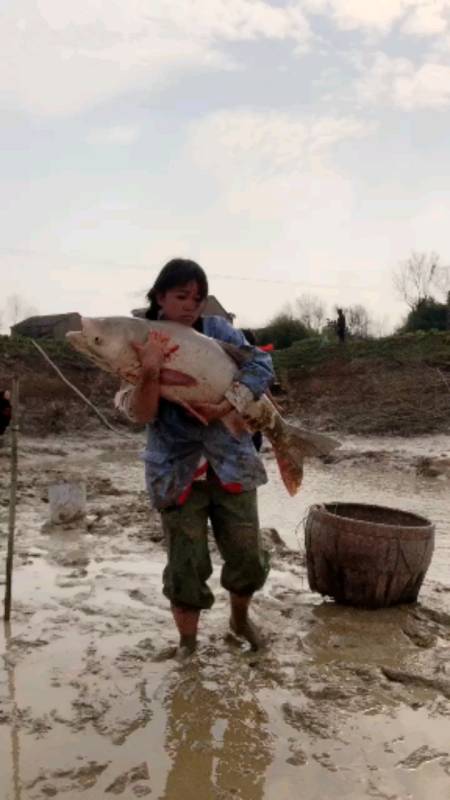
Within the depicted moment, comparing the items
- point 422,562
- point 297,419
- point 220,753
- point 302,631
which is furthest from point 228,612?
point 297,419

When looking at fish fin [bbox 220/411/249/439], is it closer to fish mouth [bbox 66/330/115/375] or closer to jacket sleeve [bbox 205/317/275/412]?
jacket sleeve [bbox 205/317/275/412]

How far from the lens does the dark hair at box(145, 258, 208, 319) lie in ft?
10.9

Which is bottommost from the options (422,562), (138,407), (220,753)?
(220,753)

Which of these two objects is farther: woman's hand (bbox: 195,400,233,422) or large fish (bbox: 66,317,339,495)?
woman's hand (bbox: 195,400,233,422)

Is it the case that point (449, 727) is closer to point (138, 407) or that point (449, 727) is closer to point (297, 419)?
point (138, 407)

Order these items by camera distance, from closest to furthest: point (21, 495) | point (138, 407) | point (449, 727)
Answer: point (449, 727)
point (138, 407)
point (21, 495)

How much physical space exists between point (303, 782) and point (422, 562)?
1978 millimetres

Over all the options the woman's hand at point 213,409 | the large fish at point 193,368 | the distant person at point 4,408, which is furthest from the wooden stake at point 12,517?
the woman's hand at point 213,409

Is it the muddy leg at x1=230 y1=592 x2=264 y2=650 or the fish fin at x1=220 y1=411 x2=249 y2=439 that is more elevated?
the fish fin at x1=220 y1=411 x2=249 y2=439

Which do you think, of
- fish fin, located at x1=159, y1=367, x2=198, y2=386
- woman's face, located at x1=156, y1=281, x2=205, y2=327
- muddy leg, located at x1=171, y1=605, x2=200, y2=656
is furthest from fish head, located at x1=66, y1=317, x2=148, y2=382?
muddy leg, located at x1=171, y1=605, x2=200, y2=656

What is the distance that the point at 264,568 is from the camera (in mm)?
3650

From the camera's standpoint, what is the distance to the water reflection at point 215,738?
255 cm

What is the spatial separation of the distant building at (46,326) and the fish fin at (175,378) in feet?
93.3

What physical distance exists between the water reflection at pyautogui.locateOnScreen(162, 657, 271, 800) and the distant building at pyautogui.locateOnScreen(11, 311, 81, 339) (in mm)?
28516
